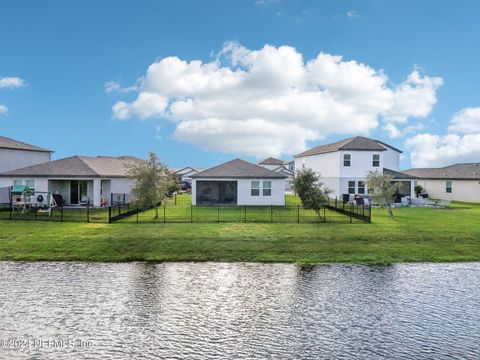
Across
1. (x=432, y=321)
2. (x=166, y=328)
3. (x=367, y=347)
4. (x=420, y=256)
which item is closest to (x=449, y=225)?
(x=420, y=256)

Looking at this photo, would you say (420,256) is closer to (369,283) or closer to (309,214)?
(369,283)

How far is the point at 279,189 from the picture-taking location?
4047 centimetres

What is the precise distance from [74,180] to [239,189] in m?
15.7

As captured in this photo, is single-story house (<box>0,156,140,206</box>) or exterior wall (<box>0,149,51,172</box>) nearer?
single-story house (<box>0,156,140,206</box>)

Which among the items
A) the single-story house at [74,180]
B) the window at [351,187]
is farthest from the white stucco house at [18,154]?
the window at [351,187]

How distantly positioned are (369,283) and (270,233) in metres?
8.88

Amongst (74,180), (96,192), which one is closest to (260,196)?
(96,192)

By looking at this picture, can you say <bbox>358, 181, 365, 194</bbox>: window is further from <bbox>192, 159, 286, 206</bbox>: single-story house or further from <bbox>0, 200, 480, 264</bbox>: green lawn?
<bbox>0, 200, 480, 264</bbox>: green lawn

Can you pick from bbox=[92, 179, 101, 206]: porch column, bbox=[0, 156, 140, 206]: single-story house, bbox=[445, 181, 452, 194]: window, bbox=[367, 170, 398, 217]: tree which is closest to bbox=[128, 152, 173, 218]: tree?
bbox=[0, 156, 140, 206]: single-story house

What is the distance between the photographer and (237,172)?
1617 inches

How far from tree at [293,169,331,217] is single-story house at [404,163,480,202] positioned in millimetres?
30865

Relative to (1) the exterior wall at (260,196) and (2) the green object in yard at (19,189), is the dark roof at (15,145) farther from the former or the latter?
(1) the exterior wall at (260,196)

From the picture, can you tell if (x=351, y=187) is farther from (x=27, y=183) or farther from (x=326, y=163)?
(x=27, y=183)

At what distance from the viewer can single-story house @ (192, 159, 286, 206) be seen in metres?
40.4
